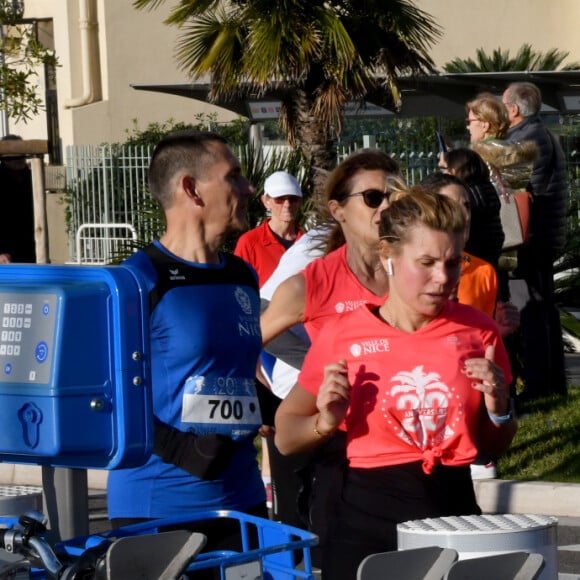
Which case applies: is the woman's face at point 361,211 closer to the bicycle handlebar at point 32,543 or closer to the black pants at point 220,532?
the black pants at point 220,532

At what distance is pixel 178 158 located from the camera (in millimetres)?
4219

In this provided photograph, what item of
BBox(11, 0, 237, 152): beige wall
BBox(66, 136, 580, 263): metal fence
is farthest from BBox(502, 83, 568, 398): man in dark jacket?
BBox(11, 0, 237, 152): beige wall

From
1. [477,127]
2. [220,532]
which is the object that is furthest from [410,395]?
[477,127]

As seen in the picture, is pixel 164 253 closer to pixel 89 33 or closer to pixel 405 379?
→ pixel 405 379

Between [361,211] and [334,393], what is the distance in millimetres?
1686

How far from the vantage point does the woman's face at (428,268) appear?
384 centimetres

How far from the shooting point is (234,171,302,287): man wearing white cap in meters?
10.6

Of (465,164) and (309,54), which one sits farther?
(309,54)

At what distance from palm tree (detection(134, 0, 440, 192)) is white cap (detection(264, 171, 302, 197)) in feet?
15.3

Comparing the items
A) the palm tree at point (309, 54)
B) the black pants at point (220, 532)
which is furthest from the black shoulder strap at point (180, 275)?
the palm tree at point (309, 54)

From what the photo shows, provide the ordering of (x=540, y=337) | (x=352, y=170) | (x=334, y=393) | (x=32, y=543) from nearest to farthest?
(x=32, y=543) < (x=334, y=393) < (x=352, y=170) < (x=540, y=337)

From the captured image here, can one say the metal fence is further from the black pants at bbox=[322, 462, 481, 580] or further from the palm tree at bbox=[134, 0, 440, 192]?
the black pants at bbox=[322, 462, 481, 580]

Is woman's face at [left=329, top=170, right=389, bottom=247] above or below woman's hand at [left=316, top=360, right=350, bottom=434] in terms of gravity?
above

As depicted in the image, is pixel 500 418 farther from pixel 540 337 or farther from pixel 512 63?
pixel 512 63
